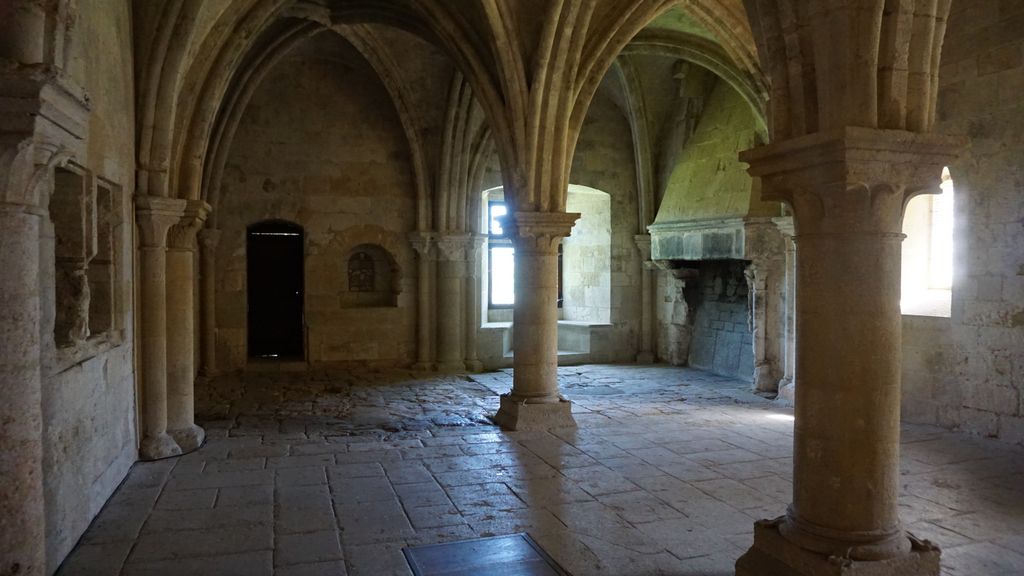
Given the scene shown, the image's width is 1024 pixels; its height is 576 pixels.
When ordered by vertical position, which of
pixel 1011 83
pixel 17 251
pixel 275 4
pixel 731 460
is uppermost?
pixel 275 4

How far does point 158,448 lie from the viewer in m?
5.92

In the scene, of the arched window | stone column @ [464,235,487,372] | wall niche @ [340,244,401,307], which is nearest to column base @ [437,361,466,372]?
stone column @ [464,235,487,372]

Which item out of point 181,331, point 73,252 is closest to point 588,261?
point 181,331

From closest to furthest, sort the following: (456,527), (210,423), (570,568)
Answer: (570,568)
(456,527)
(210,423)

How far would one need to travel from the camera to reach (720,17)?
8094mm

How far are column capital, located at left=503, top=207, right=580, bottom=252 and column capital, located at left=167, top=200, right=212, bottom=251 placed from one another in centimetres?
282

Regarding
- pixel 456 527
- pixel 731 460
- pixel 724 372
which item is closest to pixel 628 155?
pixel 724 372

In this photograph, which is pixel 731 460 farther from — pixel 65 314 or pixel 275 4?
pixel 275 4

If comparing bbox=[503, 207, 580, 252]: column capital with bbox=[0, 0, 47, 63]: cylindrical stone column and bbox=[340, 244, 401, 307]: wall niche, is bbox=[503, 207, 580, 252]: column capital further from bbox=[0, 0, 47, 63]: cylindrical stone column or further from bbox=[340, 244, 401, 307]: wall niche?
bbox=[0, 0, 47, 63]: cylindrical stone column

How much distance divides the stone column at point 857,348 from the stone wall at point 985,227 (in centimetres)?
420

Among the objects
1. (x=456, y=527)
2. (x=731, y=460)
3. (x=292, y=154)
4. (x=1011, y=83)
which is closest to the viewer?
(x=456, y=527)

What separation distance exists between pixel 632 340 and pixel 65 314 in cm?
939

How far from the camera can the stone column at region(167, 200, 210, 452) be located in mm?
6320

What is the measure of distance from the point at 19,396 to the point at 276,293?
880 centimetres
